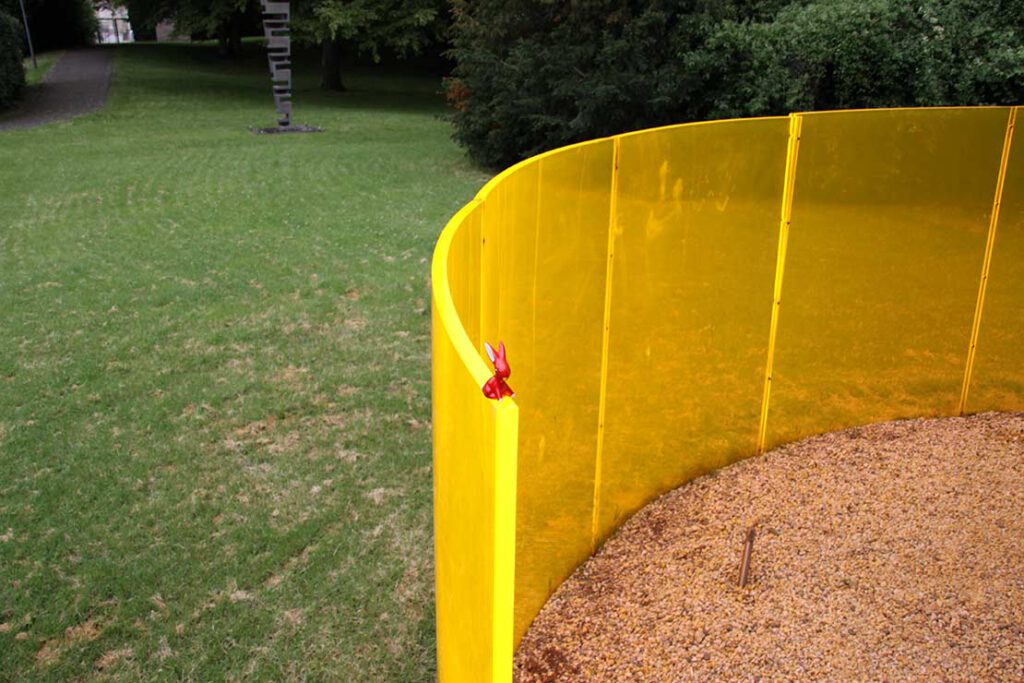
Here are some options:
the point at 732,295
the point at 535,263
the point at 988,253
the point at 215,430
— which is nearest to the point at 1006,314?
the point at 988,253

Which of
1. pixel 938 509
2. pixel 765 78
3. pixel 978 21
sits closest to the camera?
pixel 938 509

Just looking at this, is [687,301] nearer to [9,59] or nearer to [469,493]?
[469,493]

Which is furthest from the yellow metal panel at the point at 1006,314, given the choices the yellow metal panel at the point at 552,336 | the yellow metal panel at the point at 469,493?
the yellow metal panel at the point at 469,493

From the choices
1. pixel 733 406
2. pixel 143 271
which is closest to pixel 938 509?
pixel 733 406

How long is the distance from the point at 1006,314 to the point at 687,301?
2383mm

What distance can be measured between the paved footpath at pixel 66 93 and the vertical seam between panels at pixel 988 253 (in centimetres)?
1981

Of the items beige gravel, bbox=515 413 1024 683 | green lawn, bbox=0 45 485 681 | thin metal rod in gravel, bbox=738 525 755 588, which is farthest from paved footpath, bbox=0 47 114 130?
thin metal rod in gravel, bbox=738 525 755 588

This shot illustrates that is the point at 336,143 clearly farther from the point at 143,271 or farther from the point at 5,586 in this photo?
the point at 5,586

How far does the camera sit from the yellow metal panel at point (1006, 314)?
6.05 meters

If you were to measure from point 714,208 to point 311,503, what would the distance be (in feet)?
9.31

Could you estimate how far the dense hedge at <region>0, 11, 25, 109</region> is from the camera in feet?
72.2

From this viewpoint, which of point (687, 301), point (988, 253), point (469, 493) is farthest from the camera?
point (988, 253)

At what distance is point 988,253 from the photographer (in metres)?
6.14

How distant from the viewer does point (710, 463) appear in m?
5.82
